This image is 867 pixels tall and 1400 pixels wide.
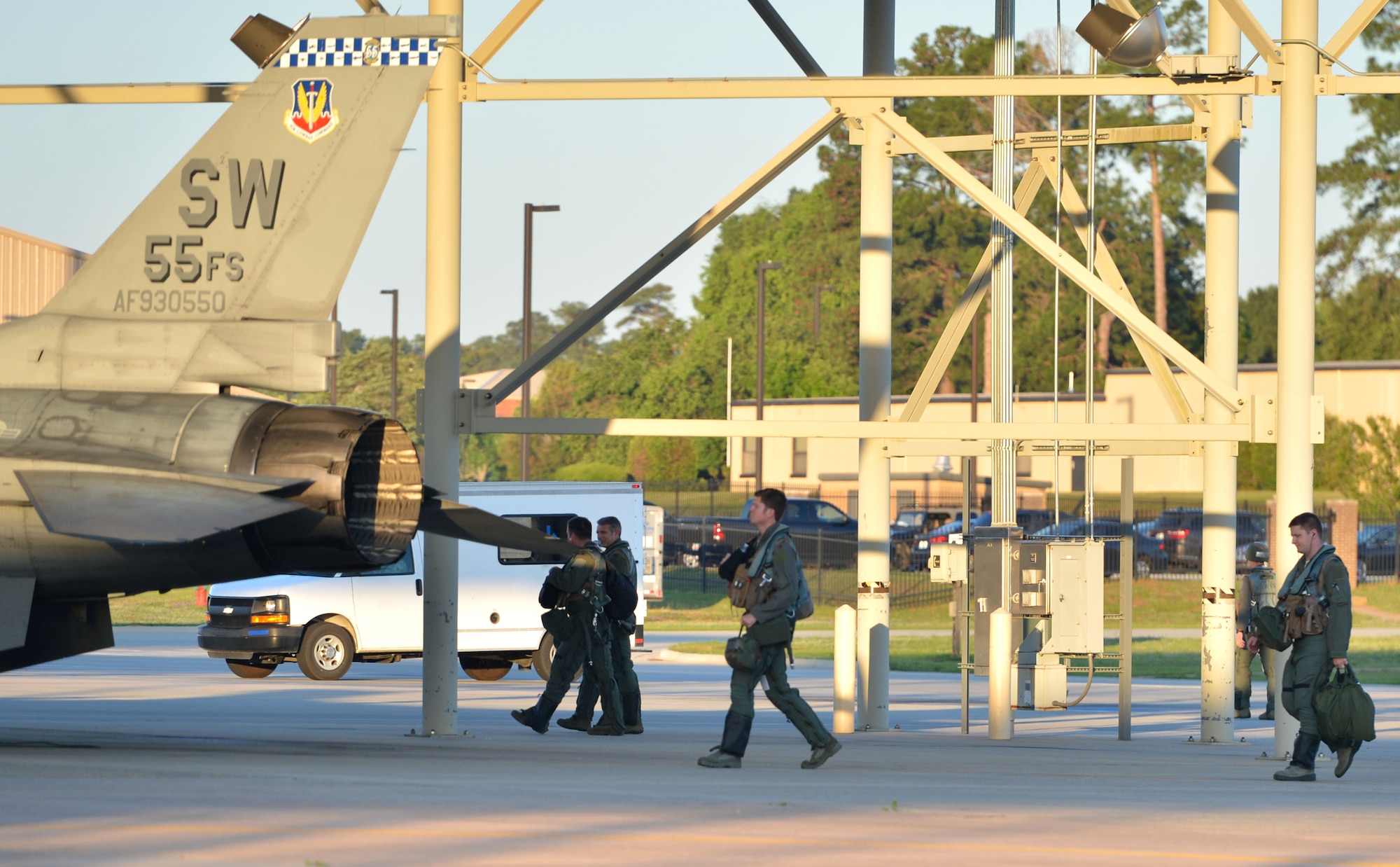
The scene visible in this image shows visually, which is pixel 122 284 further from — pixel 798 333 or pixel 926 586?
pixel 798 333

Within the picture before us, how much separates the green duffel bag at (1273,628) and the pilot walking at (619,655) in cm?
515

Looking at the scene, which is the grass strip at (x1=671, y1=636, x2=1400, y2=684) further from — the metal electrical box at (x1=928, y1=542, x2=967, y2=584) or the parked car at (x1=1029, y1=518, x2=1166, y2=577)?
the parked car at (x1=1029, y1=518, x2=1166, y2=577)

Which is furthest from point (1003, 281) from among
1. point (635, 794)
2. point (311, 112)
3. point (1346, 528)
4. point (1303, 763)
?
point (1346, 528)

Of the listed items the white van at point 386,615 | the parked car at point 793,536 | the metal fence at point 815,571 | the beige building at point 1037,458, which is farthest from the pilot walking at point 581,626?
the beige building at point 1037,458

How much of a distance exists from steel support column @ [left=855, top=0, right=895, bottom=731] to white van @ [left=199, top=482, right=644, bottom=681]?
608cm

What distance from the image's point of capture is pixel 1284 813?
30.5ft

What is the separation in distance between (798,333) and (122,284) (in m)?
76.9

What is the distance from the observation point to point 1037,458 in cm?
5366

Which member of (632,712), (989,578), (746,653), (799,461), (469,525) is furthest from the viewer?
(799,461)

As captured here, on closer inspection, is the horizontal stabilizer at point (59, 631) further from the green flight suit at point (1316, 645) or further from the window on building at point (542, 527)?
the window on building at point (542, 527)

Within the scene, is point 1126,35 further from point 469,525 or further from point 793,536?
point 793,536

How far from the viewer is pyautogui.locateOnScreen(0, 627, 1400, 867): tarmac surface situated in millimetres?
7773

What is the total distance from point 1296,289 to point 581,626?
6.21 metres


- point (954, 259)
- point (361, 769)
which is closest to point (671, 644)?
point (361, 769)
